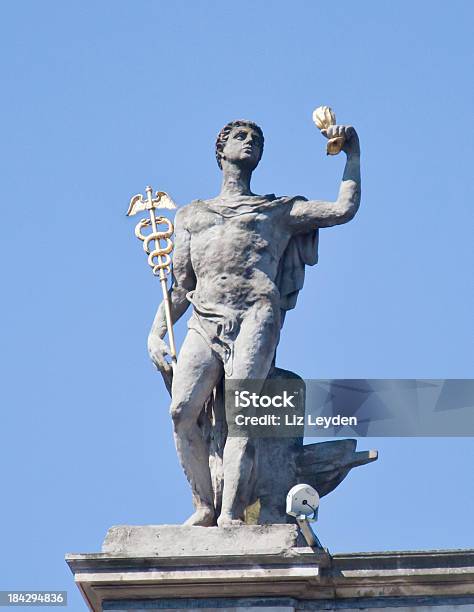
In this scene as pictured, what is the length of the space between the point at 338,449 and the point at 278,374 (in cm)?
87

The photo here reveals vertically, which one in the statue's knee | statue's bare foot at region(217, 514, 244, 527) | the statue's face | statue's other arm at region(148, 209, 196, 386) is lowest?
statue's bare foot at region(217, 514, 244, 527)

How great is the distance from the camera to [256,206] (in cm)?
2434

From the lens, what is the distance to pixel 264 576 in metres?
22.4

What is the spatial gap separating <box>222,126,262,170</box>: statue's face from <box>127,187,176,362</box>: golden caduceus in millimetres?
925

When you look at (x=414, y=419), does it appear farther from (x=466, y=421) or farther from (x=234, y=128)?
(x=234, y=128)

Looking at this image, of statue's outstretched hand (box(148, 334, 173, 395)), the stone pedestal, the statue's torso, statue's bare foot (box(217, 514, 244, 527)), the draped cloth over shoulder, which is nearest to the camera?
the stone pedestal

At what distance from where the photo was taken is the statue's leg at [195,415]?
23.5 m

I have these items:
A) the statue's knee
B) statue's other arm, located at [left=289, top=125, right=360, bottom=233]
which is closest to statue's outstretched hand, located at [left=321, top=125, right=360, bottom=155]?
statue's other arm, located at [left=289, top=125, right=360, bottom=233]

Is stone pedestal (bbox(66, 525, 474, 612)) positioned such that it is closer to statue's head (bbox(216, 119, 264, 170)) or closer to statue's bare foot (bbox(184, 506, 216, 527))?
statue's bare foot (bbox(184, 506, 216, 527))

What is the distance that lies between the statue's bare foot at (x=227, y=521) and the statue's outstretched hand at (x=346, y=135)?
3648 mm

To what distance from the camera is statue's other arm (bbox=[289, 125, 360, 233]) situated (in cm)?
2431

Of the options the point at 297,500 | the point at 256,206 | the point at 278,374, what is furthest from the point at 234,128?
the point at 297,500

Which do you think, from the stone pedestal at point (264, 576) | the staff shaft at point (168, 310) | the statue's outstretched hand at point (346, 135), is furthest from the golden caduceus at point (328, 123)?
the stone pedestal at point (264, 576)

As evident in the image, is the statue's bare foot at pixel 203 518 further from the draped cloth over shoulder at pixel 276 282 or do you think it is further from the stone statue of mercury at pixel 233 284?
the draped cloth over shoulder at pixel 276 282
